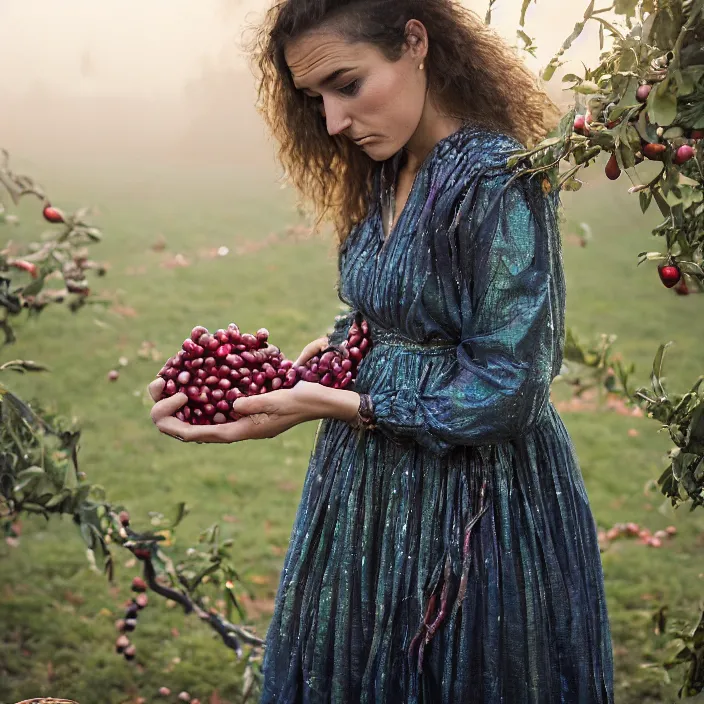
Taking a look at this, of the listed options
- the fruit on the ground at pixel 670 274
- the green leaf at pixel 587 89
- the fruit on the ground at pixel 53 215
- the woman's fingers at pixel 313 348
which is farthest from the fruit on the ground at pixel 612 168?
the fruit on the ground at pixel 53 215

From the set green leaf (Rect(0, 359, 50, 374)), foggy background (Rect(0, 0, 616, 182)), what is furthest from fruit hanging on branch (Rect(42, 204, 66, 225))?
foggy background (Rect(0, 0, 616, 182))

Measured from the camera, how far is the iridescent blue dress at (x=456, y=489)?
1.69 meters

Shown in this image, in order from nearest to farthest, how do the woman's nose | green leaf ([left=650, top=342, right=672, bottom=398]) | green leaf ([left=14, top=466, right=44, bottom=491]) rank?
the woman's nose, green leaf ([left=650, top=342, right=672, bottom=398]), green leaf ([left=14, top=466, right=44, bottom=491])

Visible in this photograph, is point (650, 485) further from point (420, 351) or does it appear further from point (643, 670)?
point (420, 351)

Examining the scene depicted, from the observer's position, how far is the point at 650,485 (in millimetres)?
2881

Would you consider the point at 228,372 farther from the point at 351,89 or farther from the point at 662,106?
the point at 662,106

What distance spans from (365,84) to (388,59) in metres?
0.07

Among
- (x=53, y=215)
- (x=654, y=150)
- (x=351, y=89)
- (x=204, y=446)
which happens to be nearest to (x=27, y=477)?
(x=53, y=215)

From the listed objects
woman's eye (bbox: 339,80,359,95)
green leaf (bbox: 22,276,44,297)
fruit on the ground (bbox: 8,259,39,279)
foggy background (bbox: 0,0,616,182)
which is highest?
foggy background (bbox: 0,0,616,182)

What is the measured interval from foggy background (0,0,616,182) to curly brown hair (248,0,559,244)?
7199mm

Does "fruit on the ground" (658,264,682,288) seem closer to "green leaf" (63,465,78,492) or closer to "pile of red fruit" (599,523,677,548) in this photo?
"green leaf" (63,465,78,492)

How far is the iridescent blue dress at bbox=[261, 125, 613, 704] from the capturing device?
1687mm

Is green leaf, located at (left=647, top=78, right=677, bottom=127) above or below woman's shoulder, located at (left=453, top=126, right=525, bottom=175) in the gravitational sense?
below

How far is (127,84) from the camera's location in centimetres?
976
